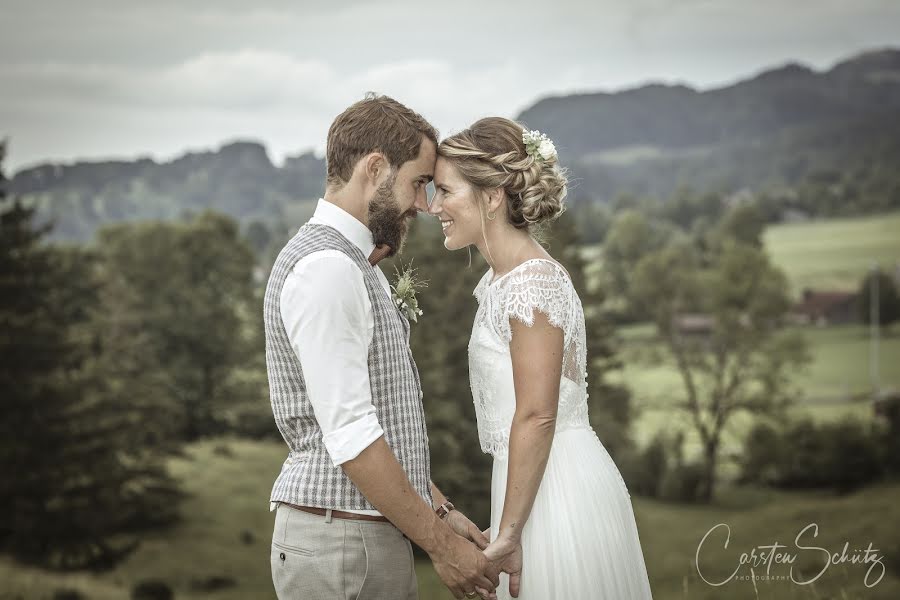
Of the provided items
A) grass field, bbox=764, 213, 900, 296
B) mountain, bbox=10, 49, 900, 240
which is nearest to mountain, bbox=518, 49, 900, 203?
mountain, bbox=10, 49, 900, 240

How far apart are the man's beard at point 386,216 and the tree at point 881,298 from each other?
33.2 metres

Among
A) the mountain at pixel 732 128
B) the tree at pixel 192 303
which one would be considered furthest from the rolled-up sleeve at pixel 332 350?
the mountain at pixel 732 128

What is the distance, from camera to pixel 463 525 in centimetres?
279

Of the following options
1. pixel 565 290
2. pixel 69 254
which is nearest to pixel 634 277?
→ pixel 69 254

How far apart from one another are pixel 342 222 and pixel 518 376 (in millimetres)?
763

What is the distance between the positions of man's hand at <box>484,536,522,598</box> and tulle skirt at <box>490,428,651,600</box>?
0.02 m

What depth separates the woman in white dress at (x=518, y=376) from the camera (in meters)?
2.74

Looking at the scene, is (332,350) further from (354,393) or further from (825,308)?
(825,308)

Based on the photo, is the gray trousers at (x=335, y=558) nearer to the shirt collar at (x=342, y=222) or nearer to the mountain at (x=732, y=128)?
the shirt collar at (x=342, y=222)

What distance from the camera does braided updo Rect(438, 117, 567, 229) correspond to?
9.36 ft

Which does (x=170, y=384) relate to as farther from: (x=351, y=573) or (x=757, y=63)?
(x=757, y=63)

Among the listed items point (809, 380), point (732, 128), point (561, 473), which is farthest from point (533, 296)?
point (732, 128)

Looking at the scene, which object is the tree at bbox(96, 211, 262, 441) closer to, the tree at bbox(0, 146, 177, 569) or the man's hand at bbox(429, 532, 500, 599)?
the tree at bbox(0, 146, 177, 569)

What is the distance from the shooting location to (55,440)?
19.2 metres
